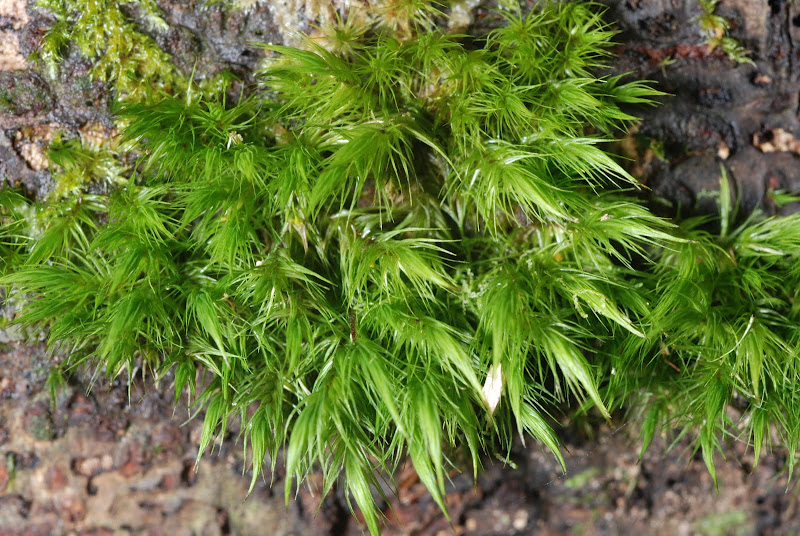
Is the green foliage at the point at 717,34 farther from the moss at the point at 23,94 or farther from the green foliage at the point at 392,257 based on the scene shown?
the moss at the point at 23,94

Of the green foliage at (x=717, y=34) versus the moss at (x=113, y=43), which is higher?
the moss at (x=113, y=43)

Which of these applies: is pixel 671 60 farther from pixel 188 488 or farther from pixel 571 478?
pixel 188 488

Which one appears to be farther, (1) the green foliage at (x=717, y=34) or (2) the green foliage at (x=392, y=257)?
(1) the green foliage at (x=717, y=34)

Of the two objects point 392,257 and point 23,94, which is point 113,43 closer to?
point 23,94

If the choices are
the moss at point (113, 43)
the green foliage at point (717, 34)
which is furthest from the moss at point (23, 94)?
the green foliage at point (717, 34)

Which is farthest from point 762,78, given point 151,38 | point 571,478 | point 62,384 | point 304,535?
point 62,384

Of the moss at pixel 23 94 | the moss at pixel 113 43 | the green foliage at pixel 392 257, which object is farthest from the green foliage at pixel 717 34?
the moss at pixel 23 94

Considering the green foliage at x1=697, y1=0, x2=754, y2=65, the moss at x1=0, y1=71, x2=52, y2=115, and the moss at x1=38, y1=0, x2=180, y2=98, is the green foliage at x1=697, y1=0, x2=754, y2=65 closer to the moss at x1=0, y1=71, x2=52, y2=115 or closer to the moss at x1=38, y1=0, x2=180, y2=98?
the moss at x1=38, y1=0, x2=180, y2=98

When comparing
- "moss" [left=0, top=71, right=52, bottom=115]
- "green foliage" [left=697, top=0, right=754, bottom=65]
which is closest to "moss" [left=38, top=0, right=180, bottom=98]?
"moss" [left=0, top=71, right=52, bottom=115]

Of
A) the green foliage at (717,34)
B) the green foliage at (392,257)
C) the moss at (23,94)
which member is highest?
the moss at (23,94)
